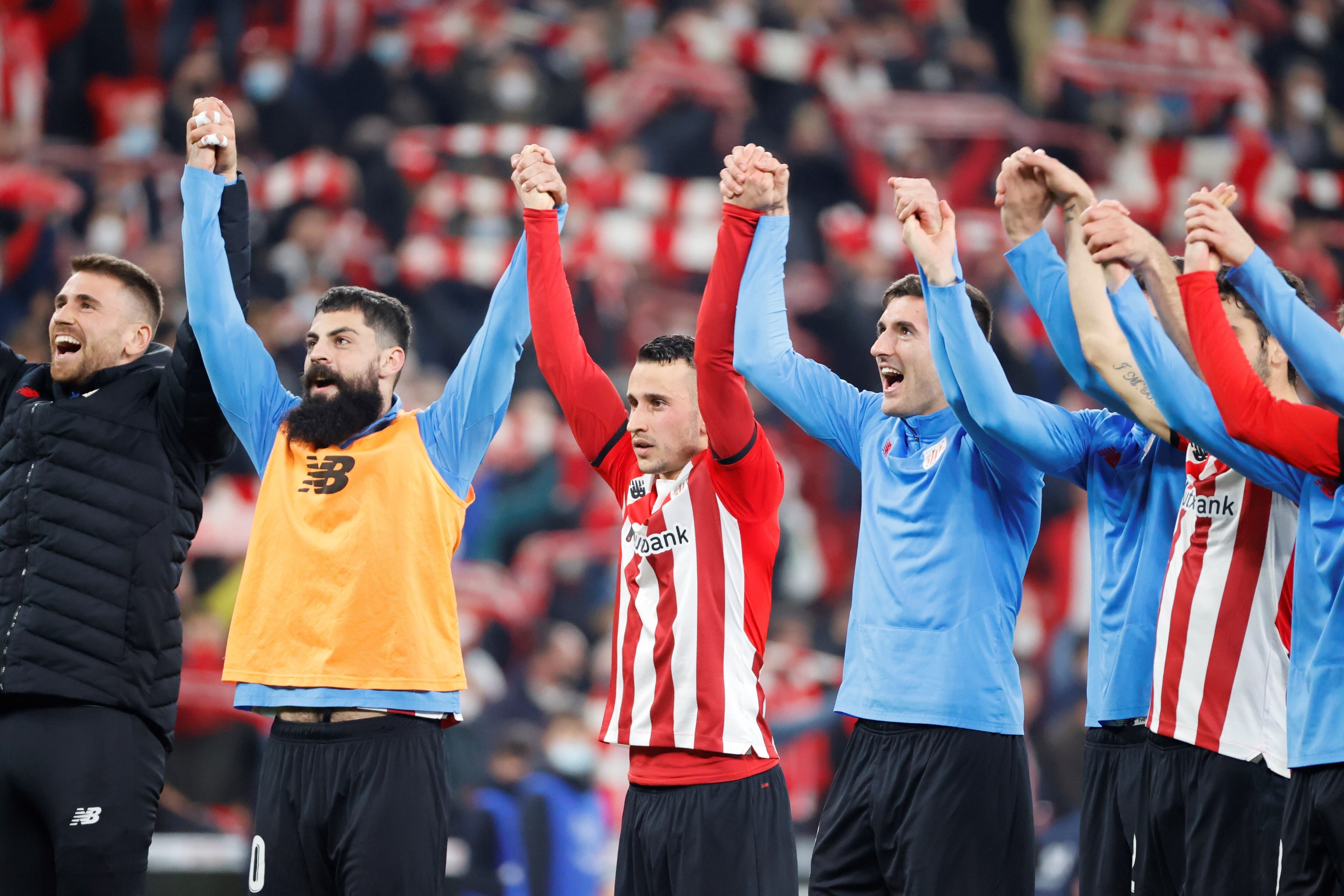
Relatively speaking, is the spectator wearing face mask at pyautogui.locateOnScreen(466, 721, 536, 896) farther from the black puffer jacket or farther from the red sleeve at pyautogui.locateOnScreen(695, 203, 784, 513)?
the red sleeve at pyautogui.locateOnScreen(695, 203, 784, 513)

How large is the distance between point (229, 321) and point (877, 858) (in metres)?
2.26

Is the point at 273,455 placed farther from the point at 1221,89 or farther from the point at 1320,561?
the point at 1221,89

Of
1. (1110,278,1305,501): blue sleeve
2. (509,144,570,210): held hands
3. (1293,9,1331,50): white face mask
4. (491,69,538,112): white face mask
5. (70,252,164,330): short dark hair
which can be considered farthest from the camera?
(1293,9,1331,50): white face mask

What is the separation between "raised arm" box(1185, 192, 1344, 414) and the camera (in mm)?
2602

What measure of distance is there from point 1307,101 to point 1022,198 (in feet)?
25.7

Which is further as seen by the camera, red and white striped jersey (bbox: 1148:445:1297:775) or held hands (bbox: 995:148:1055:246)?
held hands (bbox: 995:148:1055:246)

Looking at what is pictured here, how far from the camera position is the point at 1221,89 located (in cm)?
970

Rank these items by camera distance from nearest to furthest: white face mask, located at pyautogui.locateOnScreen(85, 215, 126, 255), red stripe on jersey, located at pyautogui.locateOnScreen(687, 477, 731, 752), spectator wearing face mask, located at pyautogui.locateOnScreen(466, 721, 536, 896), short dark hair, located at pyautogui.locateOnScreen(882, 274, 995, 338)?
red stripe on jersey, located at pyautogui.locateOnScreen(687, 477, 731, 752) → short dark hair, located at pyautogui.locateOnScreen(882, 274, 995, 338) → spectator wearing face mask, located at pyautogui.locateOnScreen(466, 721, 536, 896) → white face mask, located at pyautogui.locateOnScreen(85, 215, 126, 255)

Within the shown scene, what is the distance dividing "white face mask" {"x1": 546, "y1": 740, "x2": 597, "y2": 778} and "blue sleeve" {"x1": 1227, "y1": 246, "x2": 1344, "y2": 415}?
16.8 ft

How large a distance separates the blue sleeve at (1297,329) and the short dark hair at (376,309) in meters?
2.21

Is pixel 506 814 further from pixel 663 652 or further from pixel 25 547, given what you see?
pixel 663 652

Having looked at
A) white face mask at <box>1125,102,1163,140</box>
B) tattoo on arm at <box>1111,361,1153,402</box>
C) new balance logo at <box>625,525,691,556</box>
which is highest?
white face mask at <box>1125,102,1163,140</box>

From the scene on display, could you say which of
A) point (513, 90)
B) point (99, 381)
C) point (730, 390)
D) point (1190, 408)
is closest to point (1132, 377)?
point (1190, 408)

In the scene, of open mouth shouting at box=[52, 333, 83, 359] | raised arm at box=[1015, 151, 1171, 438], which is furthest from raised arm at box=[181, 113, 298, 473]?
raised arm at box=[1015, 151, 1171, 438]
